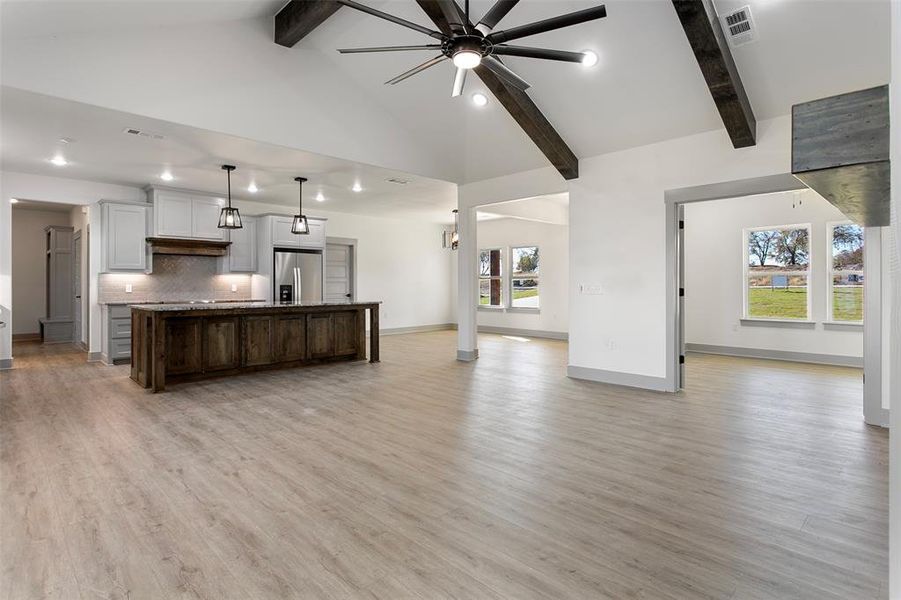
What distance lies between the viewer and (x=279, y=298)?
848 centimetres

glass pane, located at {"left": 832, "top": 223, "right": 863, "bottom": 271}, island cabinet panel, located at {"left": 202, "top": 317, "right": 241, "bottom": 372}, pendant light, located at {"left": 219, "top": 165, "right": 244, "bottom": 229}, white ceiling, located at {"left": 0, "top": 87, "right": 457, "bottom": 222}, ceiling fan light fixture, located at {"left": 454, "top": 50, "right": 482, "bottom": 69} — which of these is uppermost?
white ceiling, located at {"left": 0, "top": 87, "right": 457, "bottom": 222}

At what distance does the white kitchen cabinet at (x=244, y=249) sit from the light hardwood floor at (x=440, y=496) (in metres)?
3.71

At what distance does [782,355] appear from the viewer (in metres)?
7.49

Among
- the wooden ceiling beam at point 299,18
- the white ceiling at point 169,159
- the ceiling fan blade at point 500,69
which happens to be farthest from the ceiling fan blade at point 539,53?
the white ceiling at point 169,159

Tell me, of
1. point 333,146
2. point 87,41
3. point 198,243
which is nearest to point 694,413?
point 333,146

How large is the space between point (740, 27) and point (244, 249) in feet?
25.5

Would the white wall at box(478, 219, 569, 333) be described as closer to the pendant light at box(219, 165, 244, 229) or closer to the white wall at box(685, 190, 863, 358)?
the white wall at box(685, 190, 863, 358)

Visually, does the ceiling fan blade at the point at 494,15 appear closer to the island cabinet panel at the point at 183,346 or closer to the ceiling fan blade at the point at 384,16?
the ceiling fan blade at the point at 384,16

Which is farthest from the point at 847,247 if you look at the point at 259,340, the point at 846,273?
the point at 259,340

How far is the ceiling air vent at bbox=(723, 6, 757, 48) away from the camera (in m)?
3.62

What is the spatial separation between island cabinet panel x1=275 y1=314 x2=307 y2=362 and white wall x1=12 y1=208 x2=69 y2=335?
7.02 meters

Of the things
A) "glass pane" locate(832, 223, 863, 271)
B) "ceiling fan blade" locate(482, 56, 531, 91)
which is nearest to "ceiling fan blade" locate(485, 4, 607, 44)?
"ceiling fan blade" locate(482, 56, 531, 91)

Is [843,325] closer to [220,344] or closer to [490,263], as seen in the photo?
[490,263]

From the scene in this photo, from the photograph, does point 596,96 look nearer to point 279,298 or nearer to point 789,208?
point 789,208
